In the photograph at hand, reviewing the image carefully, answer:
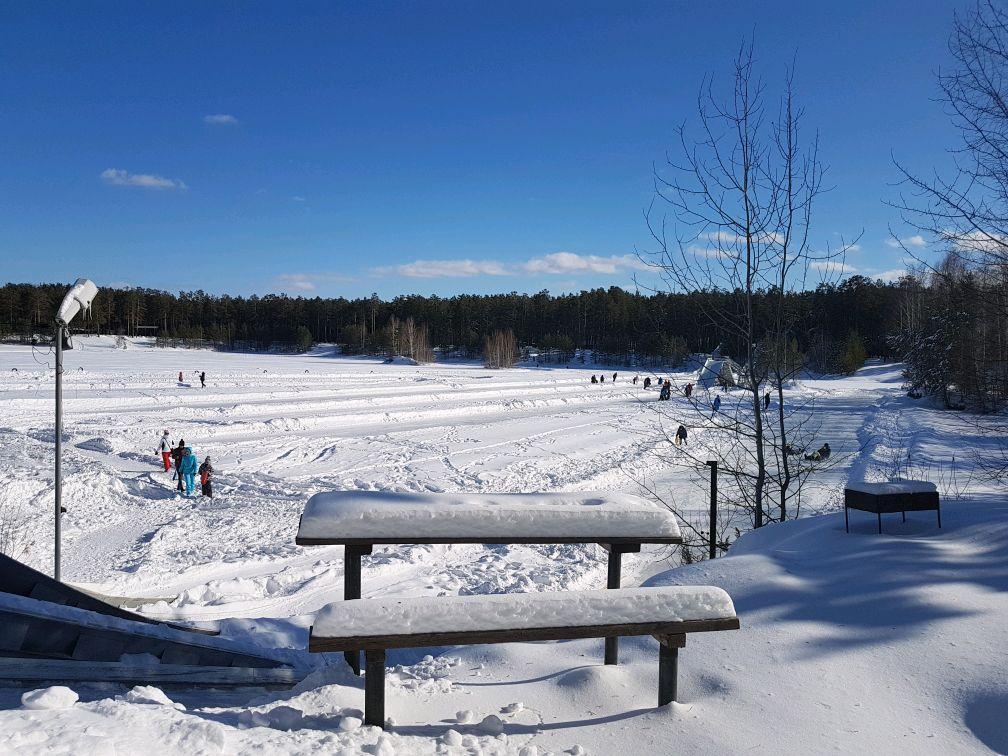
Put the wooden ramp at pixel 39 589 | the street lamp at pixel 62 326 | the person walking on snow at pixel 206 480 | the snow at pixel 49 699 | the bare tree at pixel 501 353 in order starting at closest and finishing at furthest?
the snow at pixel 49 699 < the wooden ramp at pixel 39 589 < the street lamp at pixel 62 326 < the person walking on snow at pixel 206 480 < the bare tree at pixel 501 353

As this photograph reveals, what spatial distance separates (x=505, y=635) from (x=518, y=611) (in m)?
0.12

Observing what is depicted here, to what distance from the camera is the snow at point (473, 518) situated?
3469mm

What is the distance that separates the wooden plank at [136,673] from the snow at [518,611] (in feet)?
5.08

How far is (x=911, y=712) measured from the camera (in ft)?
10.5

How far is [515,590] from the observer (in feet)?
29.6

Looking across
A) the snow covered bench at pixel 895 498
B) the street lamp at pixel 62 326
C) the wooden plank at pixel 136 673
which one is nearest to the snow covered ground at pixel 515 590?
the wooden plank at pixel 136 673

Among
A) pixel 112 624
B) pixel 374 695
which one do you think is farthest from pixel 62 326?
pixel 374 695

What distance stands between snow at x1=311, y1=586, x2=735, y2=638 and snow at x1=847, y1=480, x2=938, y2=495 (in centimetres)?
366

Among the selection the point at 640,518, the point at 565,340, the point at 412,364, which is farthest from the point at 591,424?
the point at 565,340

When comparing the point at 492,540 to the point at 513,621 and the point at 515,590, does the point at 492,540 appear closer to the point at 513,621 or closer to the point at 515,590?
the point at 513,621

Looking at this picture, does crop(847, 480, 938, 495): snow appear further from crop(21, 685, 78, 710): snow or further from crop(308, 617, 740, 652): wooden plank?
crop(21, 685, 78, 710): snow

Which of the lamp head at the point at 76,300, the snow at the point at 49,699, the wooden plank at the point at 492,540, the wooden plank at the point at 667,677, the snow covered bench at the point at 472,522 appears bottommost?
the wooden plank at the point at 667,677

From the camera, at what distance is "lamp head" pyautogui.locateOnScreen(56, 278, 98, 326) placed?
972 cm

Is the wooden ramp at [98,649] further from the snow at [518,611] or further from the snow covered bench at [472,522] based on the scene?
the snow at [518,611]
